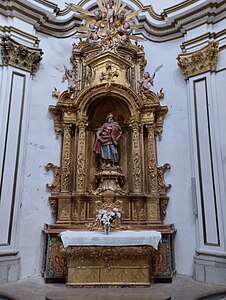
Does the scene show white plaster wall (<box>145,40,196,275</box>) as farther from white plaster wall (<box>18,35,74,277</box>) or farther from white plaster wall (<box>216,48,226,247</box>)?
white plaster wall (<box>18,35,74,277</box>)

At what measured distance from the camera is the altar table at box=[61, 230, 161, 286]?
186 inches

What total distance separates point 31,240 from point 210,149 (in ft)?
13.2

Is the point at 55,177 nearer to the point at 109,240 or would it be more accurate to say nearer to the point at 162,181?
the point at 109,240

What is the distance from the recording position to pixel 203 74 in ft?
19.6

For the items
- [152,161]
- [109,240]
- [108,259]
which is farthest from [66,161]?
[108,259]

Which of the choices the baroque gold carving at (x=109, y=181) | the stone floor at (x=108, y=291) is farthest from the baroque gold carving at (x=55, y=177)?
the stone floor at (x=108, y=291)

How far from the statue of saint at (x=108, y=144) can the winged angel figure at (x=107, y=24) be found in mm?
2090

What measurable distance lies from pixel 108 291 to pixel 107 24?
577 centimetres

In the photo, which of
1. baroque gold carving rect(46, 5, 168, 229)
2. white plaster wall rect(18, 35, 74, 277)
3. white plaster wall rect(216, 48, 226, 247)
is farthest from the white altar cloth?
white plaster wall rect(216, 48, 226, 247)

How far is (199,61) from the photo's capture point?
6059 millimetres

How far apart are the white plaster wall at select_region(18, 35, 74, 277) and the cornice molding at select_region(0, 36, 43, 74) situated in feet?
0.87

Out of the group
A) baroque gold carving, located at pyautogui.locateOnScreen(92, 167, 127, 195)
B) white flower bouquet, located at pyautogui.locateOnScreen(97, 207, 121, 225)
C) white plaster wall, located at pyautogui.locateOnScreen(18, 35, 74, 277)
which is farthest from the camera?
baroque gold carving, located at pyautogui.locateOnScreen(92, 167, 127, 195)

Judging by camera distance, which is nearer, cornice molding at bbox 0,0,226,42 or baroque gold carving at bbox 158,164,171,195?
baroque gold carving at bbox 158,164,171,195

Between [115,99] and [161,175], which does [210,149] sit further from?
[115,99]
